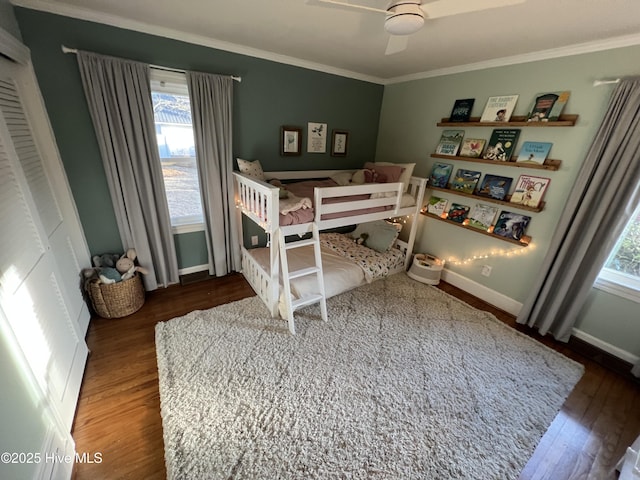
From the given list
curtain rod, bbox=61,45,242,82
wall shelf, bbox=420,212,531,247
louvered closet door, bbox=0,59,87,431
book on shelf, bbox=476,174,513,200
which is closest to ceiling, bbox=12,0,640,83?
curtain rod, bbox=61,45,242,82

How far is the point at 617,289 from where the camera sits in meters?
2.06

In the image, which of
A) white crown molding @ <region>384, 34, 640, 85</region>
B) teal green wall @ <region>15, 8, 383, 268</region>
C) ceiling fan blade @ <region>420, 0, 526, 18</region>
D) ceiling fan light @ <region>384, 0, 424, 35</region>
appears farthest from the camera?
teal green wall @ <region>15, 8, 383, 268</region>

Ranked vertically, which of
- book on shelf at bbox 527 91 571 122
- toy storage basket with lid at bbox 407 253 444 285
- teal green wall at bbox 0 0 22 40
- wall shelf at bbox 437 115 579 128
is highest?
teal green wall at bbox 0 0 22 40

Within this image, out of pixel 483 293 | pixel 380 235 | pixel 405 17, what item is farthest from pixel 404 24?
pixel 483 293

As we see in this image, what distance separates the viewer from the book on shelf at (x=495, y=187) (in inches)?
99.3

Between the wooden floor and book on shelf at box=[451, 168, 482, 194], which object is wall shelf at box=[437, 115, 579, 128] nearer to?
book on shelf at box=[451, 168, 482, 194]

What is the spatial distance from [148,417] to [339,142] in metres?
3.39

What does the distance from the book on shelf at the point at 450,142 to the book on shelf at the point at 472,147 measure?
56 mm

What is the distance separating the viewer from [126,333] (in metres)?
2.15

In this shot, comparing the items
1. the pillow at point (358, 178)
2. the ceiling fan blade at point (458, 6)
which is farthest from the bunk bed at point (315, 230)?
A: the ceiling fan blade at point (458, 6)

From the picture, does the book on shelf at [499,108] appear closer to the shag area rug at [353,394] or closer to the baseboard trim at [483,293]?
the baseboard trim at [483,293]

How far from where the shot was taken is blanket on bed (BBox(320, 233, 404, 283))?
9.54 feet

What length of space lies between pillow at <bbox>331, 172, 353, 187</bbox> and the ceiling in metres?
1.24

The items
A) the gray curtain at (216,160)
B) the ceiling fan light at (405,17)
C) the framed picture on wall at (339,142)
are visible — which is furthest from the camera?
the framed picture on wall at (339,142)
